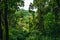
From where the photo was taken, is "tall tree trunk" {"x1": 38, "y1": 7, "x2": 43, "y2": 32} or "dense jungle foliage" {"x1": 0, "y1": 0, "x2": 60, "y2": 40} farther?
"tall tree trunk" {"x1": 38, "y1": 7, "x2": 43, "y2": 32}

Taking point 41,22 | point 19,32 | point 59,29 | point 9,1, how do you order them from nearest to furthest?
point 9,1
point 59,29
point 19,32
point 41,22

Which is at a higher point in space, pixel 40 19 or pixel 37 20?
pixel 40 19

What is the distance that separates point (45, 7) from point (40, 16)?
3.17 meters

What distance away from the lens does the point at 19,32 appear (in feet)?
102

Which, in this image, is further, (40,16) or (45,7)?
(40,16)

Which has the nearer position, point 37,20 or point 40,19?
point 40,19

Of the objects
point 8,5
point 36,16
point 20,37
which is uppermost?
point 8,5

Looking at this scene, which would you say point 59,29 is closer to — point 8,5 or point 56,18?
point 56,18

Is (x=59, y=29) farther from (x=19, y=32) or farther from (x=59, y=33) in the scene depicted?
(x=19, y=32)

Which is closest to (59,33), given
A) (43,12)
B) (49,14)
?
(49,14)

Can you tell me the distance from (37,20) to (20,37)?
524cm

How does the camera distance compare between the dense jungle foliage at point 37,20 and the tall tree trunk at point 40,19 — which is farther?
the tall tree trunk at point 40,19

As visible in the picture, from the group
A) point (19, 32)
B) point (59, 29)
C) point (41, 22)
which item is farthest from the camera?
point (41, 22)

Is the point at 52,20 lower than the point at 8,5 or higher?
lower
